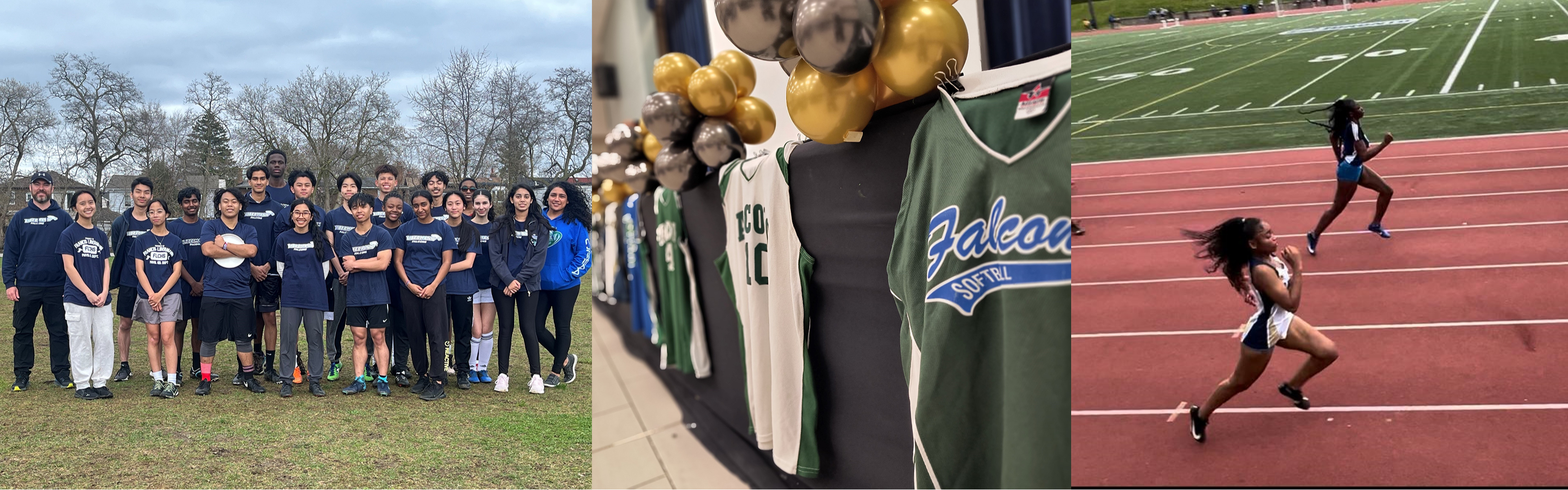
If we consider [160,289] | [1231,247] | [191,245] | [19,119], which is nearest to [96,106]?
[19,119]

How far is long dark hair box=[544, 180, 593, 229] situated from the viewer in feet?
9.32

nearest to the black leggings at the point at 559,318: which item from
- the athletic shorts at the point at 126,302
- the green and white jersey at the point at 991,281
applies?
the athletic shorts at the point at 126,302

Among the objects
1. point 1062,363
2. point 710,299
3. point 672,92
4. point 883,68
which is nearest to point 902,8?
point 883,68

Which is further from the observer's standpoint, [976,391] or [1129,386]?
[1129,386]

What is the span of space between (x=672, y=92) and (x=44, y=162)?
9.00 feet

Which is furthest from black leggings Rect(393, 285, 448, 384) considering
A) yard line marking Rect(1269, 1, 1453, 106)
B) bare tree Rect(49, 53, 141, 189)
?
yard line marking Rect(1269, 1, 1453, 106)

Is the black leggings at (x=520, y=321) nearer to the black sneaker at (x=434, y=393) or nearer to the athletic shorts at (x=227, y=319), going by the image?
the black sneaker at (x=434, y=393)

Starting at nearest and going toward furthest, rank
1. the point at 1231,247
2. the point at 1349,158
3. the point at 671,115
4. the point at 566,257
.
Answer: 1. the point at 1231,247
2. the point at 671,115
3. the point at 1349,158
4. the point at 566,257

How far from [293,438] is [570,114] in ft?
4.79

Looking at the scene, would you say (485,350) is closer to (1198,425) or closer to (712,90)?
(712,90)

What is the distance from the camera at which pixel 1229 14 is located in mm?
2186

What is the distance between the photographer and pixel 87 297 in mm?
2838

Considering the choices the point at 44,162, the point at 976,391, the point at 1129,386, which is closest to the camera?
the point at 976,391

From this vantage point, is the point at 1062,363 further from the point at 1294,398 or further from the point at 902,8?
the point at 1294,398
